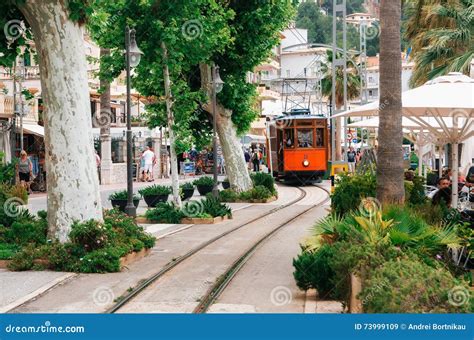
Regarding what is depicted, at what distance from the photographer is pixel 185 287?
12.8 meters

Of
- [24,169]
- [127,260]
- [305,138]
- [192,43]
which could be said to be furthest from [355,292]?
[305,138]

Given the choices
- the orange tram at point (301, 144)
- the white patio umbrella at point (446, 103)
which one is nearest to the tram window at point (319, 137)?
the orange tram at point (301, 144)

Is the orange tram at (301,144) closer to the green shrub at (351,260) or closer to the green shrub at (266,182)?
the green shrub at (266,182)

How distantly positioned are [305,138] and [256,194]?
34.7ft

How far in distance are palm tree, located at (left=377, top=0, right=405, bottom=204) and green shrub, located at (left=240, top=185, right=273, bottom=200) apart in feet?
65.9

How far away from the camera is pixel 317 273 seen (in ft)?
38.1

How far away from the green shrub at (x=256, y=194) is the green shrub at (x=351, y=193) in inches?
695

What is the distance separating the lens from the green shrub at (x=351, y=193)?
1570 centimetres

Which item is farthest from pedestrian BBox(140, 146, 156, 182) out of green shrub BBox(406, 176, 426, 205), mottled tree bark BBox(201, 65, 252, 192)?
green shrub BBox(406, 176, 426, 205)

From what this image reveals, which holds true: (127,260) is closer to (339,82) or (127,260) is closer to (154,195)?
(154,195)

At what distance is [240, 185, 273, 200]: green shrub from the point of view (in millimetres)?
34375

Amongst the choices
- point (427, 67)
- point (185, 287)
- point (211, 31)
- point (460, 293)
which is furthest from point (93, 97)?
point (460, 293)

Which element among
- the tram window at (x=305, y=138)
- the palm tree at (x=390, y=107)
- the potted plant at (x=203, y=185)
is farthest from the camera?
A: the tram window at (x=305, y=138)

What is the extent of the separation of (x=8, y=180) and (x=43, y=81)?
12899mm
